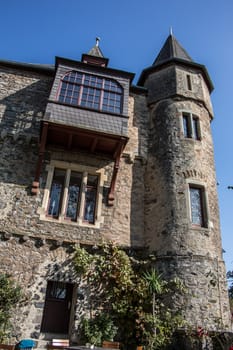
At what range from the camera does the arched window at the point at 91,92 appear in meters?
11.6

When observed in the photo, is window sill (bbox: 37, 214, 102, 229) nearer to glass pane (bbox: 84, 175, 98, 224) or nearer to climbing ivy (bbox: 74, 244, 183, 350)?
glass pane (bbox: 84, 175, 98, 224)

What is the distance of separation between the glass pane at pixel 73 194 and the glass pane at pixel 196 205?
13.7 feet

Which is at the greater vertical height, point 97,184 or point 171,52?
point 171,52

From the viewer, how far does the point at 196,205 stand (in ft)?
35.7

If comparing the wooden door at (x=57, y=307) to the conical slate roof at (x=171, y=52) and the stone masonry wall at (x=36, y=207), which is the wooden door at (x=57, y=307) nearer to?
the stone masonry wall at (x=36, y=207)

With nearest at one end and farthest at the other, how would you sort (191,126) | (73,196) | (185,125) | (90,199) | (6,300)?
(6,300) < (73,196) < (90,199) < (191,126) < (185,125)

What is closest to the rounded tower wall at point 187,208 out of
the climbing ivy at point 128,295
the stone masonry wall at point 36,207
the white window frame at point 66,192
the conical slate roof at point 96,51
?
the climbing ivy at point 128,295

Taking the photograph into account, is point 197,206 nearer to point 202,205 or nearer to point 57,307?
point 202,205

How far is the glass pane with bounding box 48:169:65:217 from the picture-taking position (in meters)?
10.7

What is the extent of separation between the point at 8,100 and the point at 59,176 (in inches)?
153

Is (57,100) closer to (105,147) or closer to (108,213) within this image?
(105,147)

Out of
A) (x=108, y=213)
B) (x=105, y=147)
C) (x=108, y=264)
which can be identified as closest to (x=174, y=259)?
(x=108, y=264)

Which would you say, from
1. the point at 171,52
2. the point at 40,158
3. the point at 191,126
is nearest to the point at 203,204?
the point at 191,126

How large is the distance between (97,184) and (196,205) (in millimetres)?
3749
